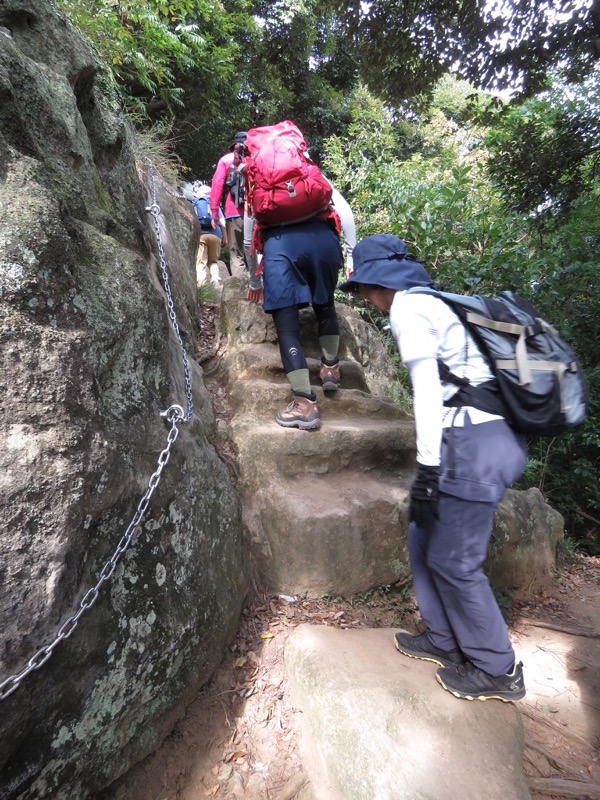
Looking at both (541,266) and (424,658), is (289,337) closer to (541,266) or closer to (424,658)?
(424,658)

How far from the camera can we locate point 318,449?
3230 millimetres

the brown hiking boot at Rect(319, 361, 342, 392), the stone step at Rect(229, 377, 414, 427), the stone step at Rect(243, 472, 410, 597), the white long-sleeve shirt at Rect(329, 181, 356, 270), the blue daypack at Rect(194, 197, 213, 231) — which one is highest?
the blue daypack at Rect(194, 197, 213, 231)

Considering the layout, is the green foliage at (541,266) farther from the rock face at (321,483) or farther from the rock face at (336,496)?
the rock face at (321,483)

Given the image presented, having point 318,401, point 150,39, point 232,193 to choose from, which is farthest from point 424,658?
point 150,39

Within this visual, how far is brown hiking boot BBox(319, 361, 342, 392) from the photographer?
383 cm

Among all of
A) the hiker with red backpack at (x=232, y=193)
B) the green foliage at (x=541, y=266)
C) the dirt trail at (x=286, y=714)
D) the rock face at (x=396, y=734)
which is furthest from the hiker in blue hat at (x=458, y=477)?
the green foliage at (x=541, y=266)

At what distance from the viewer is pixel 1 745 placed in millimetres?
1367

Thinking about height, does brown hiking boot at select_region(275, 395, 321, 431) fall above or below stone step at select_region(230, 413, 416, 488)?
above

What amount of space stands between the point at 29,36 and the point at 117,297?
2.02 metres

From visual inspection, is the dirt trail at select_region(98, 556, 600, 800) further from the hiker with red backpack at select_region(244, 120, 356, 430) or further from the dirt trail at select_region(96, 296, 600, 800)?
the hiker with red backpack at select_region(244, 120, 356, 430)

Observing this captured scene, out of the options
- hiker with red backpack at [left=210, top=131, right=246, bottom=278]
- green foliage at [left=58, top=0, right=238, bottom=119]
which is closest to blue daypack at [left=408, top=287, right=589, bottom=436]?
hiker with red backpack at [left=210, top=131, right=246, bottom=278]

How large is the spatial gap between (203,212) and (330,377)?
511 centimetres

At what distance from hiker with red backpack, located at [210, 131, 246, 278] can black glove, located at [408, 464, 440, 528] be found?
2665 mm

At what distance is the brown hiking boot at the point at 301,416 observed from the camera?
3291 mm
